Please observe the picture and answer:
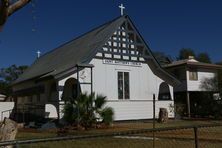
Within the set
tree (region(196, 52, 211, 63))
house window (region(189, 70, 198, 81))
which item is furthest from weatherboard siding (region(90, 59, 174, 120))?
tree (region(196, 52, 211, 63))

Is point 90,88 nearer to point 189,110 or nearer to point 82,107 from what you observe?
point 82,107

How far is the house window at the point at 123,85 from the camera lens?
24.7 metres

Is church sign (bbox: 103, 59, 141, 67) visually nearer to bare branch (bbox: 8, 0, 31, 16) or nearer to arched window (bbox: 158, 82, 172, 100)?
arched window (bbox: 158, 82, 172, 100)

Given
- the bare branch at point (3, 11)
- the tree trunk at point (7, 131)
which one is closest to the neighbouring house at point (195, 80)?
the tree trunk at point (7, 131)

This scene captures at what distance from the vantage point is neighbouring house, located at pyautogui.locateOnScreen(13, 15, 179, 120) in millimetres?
22875

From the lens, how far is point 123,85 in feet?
81.7

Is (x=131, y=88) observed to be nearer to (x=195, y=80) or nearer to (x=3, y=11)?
(x=195, y=80)

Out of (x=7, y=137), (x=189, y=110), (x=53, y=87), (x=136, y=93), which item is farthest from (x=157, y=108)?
(x=7, y=137)

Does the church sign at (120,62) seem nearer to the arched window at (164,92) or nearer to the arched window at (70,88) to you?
the arched window at (70,88)

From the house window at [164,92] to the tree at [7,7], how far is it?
22.2 m

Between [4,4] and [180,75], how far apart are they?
28.4 metres

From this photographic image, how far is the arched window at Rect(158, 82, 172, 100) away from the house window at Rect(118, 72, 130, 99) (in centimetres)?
385

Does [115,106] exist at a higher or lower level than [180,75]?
lower

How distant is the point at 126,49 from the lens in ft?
83.4
